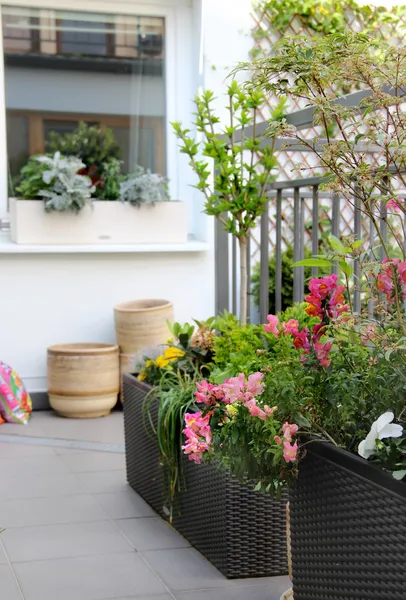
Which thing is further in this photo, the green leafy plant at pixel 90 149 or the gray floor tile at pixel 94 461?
the green leafy plant at pixel 90 149

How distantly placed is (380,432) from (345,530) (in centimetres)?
26

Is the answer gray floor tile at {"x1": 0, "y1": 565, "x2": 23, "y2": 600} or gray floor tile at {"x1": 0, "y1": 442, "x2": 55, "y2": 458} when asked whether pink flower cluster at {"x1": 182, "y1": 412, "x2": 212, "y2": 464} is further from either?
gray floor tile at {"x1": 0, "y1": 442, "x2": 55, "y2": 458}

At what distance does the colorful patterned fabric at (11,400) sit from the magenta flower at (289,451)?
3269 mm

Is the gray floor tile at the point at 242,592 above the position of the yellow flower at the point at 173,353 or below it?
below

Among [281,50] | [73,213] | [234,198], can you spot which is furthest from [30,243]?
[281,50]

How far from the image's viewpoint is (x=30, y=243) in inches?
202

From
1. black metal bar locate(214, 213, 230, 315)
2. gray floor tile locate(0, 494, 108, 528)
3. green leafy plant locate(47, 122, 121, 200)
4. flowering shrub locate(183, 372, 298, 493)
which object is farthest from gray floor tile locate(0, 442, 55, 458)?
flowering shrub locate(183, 372, 298, 493)

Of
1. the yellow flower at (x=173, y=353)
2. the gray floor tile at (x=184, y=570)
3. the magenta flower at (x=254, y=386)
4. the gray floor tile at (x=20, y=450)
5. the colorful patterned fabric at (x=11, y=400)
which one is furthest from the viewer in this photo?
the colorful patterned fabric at (x=11, y=400)

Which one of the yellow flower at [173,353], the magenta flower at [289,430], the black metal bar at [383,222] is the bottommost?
the yellow flower at [173,353]

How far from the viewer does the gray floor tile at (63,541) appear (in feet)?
9.09

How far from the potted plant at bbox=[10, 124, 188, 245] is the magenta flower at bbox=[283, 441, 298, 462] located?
3.48 meters

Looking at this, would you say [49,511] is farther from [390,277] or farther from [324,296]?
[390,277]

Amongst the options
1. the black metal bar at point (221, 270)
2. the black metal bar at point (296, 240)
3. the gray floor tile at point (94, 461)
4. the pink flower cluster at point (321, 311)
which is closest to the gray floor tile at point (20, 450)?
the gray floor tile at point (94, 461)

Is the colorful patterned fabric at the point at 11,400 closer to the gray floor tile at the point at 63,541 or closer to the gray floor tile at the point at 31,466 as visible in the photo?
the gray floor tile at the point at 31,466
